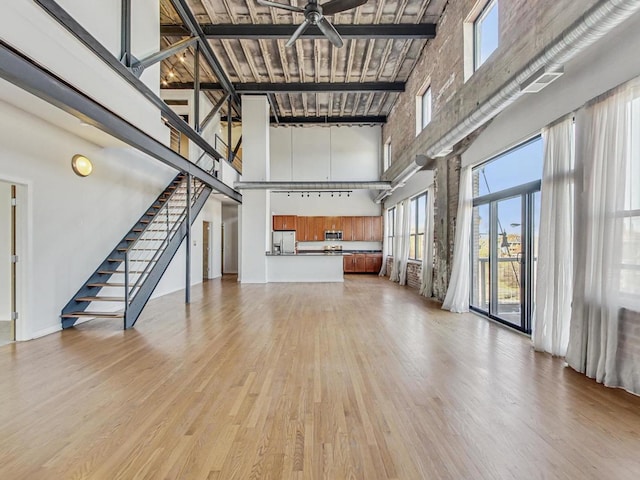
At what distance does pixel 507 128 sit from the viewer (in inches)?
177

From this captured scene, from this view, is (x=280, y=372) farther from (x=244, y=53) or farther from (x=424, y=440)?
(x=244, y=53)

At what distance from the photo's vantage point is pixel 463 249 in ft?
18.4

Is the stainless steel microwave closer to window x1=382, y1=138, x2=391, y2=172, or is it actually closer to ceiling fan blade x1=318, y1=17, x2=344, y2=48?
window x1=382, y1=138, x2=391, y2=172

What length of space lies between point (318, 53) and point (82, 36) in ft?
17.2

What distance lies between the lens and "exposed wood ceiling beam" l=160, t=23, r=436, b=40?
6707mm

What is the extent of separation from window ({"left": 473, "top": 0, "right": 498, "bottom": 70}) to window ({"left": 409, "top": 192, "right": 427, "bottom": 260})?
12.2ft

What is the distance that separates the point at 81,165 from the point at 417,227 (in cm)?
783

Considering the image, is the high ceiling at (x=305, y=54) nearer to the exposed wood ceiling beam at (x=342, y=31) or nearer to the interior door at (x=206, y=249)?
the exposed wood ceiling beam at (x=342, y=31)

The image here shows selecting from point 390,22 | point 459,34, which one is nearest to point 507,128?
point 459,34

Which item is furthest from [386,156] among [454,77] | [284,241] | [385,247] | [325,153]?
[454,77]

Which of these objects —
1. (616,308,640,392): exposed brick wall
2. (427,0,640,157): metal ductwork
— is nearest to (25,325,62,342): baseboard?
(616,308,640,392): exposed brick wall

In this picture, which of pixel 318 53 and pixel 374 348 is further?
pixel 318 53

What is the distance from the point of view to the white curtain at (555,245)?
342cm

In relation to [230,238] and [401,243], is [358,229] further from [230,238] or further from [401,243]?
[230,238]
